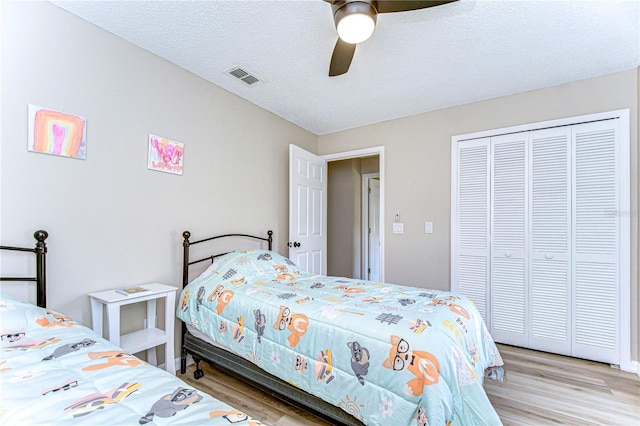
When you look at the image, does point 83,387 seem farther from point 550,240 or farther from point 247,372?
point 550,240

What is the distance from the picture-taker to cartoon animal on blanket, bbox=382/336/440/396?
129 centimetres

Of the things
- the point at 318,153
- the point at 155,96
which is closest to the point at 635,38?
the point at 318,153

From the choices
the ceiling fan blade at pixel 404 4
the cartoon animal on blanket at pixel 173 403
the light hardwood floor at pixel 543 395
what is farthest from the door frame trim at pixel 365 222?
the cartoon animal on blanket at pixel 173 403

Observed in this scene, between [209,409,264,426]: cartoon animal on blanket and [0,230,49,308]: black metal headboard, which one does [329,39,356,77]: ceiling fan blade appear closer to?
[209,409,264,426]: cartoon animal on blanket

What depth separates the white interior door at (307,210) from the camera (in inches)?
139

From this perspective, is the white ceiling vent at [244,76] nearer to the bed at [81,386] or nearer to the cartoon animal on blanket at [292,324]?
the cartoon animal on blanket at [292,324]

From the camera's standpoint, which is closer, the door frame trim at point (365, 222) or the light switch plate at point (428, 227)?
the light switch plate at point (428, 227)

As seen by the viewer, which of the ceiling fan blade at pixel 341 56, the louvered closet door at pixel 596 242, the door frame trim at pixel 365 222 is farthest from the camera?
the door frame trim at pixel 365 222

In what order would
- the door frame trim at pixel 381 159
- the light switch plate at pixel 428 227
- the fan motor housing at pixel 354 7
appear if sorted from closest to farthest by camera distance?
the fan motor housing at pixel 354 7
the light switch plate at pixel 428 227
the door frame trim at pixel 381 159

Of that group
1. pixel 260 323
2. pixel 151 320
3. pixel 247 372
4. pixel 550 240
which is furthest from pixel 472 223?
pixel 151 320

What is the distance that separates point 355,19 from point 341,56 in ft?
1.34

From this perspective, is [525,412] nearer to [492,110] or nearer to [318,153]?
[492,110]

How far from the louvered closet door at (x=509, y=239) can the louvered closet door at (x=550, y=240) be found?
2.8 inches

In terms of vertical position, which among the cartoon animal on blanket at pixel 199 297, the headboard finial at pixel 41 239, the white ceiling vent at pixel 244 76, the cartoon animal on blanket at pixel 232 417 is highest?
the white ceiling vent at pixel 244 76
